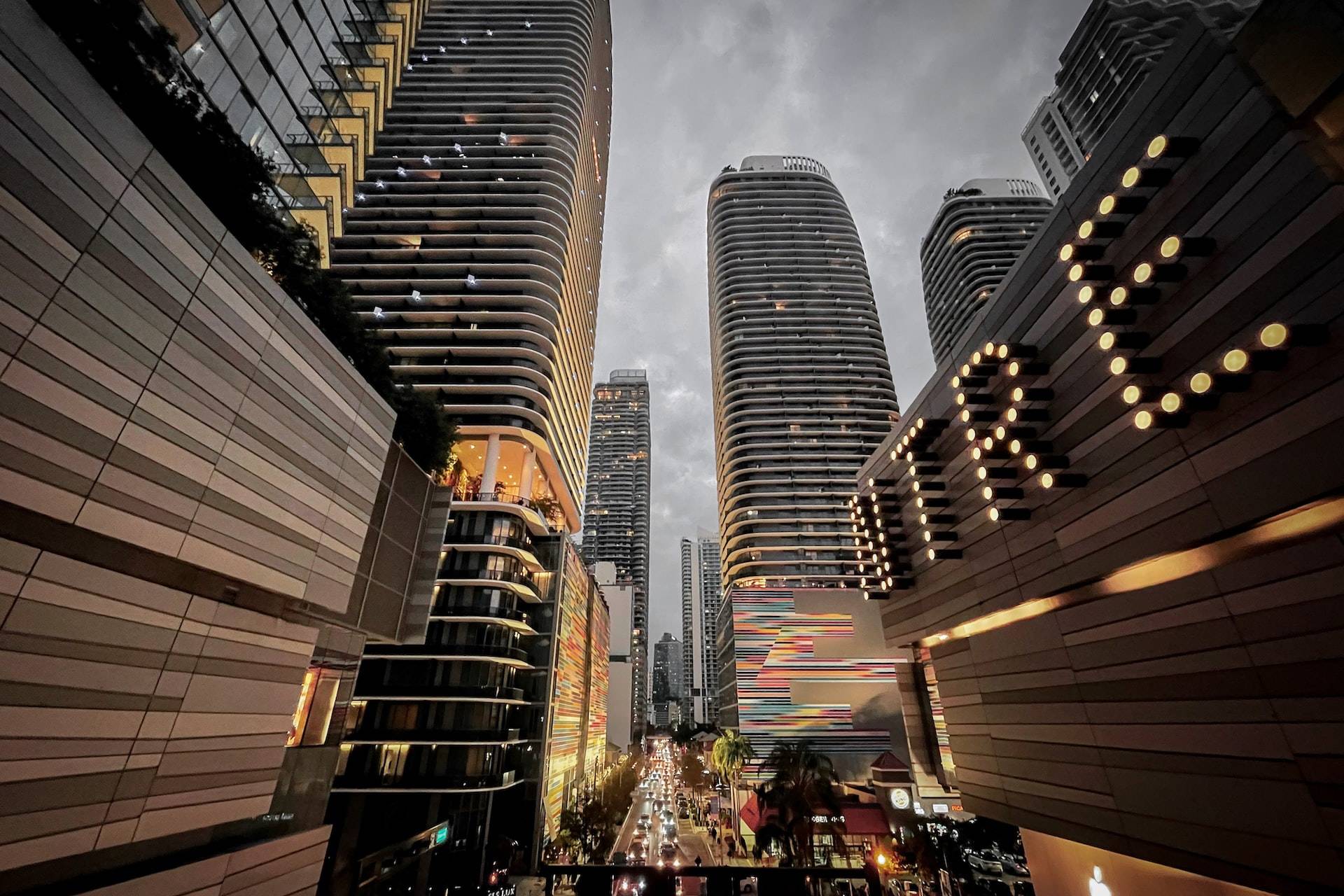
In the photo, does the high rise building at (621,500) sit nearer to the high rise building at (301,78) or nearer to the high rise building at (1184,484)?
the high rise building at (301,78)

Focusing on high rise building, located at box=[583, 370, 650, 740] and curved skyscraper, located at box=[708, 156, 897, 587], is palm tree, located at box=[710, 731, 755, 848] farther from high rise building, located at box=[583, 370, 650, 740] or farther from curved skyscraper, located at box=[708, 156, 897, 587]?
high rise building, located at box=[583, 370, 650, 740]

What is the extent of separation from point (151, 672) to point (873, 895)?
1279cm

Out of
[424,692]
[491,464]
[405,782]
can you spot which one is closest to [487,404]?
[491,464]

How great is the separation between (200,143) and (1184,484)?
64.6 ft

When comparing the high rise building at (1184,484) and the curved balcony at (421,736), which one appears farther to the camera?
the curved balcony at (421,736)

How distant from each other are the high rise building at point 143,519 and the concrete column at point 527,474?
35314 millimetres

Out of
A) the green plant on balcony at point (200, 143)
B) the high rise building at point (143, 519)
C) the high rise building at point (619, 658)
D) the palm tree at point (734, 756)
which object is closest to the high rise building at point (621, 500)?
the high rise building at point (619, 658)

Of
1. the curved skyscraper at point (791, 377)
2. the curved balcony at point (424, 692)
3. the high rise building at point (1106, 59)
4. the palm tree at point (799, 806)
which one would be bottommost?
the palm tree at point (799, 806)

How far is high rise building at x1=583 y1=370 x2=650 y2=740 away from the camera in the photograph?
177375 mm

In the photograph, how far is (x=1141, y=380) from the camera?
31.3ft

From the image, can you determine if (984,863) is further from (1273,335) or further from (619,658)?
(619,658)

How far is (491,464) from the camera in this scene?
46750mm

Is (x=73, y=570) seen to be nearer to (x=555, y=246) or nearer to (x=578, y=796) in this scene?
(x=555, y=246)

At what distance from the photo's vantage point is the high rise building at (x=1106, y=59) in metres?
65.3
